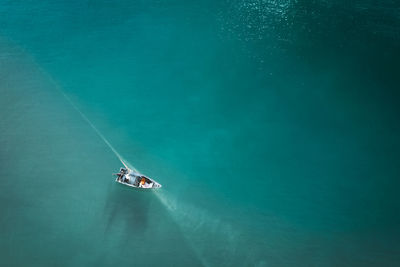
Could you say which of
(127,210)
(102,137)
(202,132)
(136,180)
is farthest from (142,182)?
(202,132)

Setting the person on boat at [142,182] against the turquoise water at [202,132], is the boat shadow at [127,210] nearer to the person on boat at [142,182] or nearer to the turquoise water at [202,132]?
the turquoise water at [202,132]

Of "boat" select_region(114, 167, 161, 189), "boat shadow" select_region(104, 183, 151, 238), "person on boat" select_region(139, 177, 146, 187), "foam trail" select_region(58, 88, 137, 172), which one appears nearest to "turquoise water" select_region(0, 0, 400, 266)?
"boat shadow" select_region(104, 183, 151, 238)

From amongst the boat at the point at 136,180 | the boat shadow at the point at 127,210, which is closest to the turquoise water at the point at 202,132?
the boat shadow at the point at 127,210

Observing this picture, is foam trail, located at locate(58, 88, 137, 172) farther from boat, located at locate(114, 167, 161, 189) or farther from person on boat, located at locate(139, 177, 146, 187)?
person on boat, located at locate(139, 177, 146, 187)

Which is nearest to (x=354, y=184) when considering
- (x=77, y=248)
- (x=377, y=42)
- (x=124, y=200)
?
(x=377, y=42)

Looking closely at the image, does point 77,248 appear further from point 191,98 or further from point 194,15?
point 194,15

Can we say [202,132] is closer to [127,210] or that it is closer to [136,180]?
[136,180]
